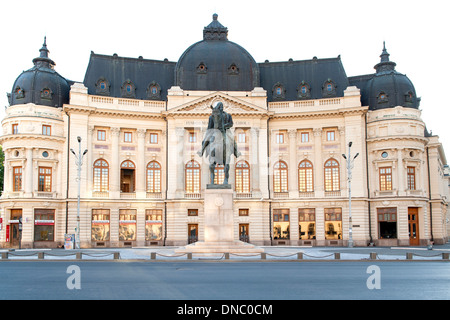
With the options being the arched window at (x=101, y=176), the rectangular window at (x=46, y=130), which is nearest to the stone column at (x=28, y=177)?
the rectangular window at (x=46, y=130)

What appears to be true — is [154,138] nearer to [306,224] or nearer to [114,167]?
[114,167]

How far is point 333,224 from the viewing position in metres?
A: 65.8

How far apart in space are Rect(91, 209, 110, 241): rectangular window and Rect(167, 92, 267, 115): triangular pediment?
14.8 metres

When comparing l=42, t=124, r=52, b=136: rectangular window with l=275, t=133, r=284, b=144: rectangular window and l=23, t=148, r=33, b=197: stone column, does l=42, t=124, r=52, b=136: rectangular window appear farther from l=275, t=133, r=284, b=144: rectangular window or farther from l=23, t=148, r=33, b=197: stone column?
l=275, t=133, r=284, b=144: rectangular window

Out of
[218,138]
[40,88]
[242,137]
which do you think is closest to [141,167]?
[242,137]

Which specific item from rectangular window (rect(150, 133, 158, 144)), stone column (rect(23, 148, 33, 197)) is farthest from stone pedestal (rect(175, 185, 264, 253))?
stone column (rect(23, 148, 33, 197))

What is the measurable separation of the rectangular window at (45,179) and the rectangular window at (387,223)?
40.2 metres

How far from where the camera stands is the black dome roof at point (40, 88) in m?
64.3

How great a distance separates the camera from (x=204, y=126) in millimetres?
66188

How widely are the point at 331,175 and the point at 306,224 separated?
22.7 ft

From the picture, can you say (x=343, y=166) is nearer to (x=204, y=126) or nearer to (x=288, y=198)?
(x=288, y=198)

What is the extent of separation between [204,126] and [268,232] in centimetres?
1533

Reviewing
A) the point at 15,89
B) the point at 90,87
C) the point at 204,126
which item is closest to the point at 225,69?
the point at 204,126

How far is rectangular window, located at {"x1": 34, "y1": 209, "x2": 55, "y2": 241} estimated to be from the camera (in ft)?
205
